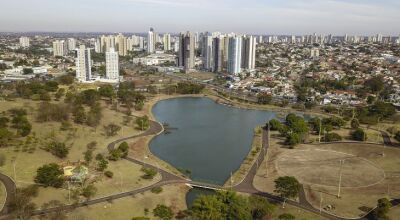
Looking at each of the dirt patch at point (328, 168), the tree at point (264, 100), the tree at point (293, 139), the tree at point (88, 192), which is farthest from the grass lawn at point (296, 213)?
the tree at point (264, 100)

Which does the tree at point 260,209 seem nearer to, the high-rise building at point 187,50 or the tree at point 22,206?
the tree at point 22,206

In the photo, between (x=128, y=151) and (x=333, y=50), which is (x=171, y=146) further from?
(x=333, y=50)

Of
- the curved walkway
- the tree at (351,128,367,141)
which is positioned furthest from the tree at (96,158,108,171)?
the tree at (351,128,367,141)

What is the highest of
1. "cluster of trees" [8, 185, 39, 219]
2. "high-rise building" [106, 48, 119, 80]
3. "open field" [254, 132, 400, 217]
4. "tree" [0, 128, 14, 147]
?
"high-rise building" [106, 48, 119, 80]

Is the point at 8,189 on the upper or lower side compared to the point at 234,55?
lower

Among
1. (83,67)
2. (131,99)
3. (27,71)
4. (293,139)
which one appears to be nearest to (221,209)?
(293,139)

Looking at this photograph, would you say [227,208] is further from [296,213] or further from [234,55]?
[234,55]

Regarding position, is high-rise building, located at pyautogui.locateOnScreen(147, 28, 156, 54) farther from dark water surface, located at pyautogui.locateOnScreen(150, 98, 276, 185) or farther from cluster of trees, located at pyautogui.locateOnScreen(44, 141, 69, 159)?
cluster of trees, located at pyautogui.locateOnScreen(44, 141, 69, 159)
